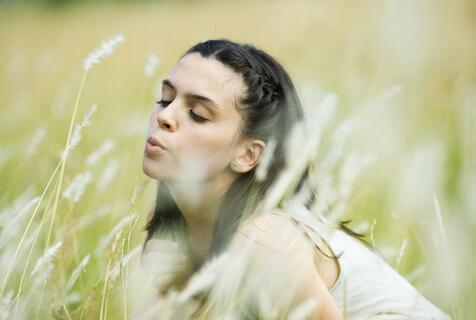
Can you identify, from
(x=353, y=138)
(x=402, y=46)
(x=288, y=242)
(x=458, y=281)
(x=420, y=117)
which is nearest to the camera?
(x=288, y=242)

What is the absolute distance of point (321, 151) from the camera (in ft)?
9.50

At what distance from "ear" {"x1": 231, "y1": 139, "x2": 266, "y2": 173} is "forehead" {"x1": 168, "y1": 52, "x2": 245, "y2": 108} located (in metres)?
0.11

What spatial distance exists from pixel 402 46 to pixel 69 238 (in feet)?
6.73

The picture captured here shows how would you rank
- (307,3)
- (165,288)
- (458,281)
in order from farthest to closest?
(307,3) → (165,288) → (458,281)

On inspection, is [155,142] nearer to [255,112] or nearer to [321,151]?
[255,112]

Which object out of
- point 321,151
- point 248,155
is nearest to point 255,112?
point 248,155

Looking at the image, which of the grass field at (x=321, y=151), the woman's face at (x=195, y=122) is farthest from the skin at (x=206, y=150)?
the grass field at (x=321, y=151)

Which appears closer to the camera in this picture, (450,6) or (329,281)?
(329,281)

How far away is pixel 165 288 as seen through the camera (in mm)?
1952

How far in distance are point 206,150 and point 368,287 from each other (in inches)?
19.8

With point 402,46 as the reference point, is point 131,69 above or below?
below

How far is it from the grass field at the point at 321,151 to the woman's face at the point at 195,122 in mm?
85

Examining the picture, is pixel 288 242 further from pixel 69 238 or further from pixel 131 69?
pixel 131 69

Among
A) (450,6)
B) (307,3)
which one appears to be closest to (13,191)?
(450,6)
